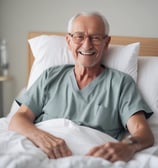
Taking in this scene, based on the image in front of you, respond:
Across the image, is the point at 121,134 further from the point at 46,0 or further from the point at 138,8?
the point at 46,0

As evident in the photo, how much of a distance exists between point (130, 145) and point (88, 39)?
55cm

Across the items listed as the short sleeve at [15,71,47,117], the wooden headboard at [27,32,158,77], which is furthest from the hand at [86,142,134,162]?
the wooden headboard at [27,32,158,77]

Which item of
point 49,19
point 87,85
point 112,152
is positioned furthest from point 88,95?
point 49,19

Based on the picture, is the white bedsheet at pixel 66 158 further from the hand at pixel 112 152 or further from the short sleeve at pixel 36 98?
the short sleeve at pixel 36 98

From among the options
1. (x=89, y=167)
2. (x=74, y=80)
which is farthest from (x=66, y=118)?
(x=89, y=167)

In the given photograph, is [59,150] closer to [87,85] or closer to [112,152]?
[112,152]

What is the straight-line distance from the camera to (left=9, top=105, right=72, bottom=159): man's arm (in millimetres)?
1137

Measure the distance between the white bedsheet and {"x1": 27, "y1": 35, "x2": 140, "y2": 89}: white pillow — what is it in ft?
1.48

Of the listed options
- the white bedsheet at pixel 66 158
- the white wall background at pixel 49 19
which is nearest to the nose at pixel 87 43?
the white bedsheet at pixel 66 158

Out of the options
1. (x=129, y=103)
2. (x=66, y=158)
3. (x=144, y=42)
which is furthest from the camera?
(x=144, y=42)

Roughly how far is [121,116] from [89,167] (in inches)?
19.7

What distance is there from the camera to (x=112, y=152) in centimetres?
109

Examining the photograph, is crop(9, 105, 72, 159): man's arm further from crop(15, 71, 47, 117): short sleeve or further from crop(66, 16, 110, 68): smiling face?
crop(66, 16, 110, 68): smiling face

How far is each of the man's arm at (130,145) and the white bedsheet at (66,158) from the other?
0.03 m
